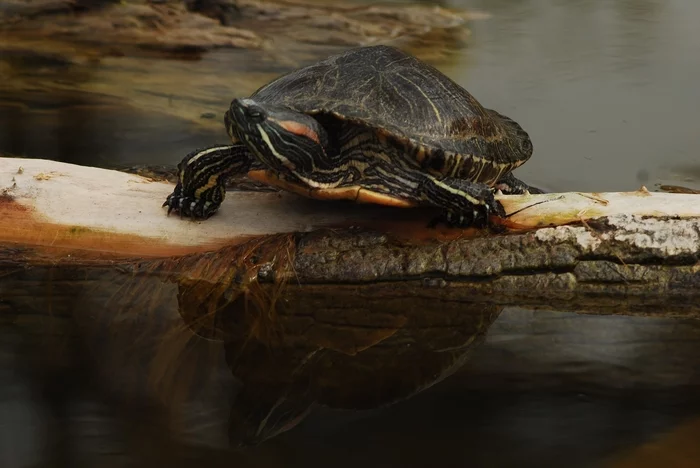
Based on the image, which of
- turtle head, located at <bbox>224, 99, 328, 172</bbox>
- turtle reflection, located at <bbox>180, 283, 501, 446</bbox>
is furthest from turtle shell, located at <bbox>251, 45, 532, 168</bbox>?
turtle reflection, located at <bbox>180, 283, 501, 446</bbox>

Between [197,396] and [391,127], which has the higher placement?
[391,127]

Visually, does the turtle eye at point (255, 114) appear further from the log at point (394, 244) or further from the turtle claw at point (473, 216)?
the turtle claw at point (473, 216)

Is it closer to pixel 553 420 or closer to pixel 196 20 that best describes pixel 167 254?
pixel 553 420

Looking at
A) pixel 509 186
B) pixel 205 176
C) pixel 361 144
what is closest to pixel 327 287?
pixel 361 144

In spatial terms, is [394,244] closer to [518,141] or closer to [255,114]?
[255,114]

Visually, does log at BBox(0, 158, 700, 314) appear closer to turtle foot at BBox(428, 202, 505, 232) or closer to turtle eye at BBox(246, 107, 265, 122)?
turtle foot at BBox(428, 202, 505, 232)

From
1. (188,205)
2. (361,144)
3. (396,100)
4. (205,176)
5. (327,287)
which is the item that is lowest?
(327,287)

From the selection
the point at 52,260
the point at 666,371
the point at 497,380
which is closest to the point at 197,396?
the point at 497,380
